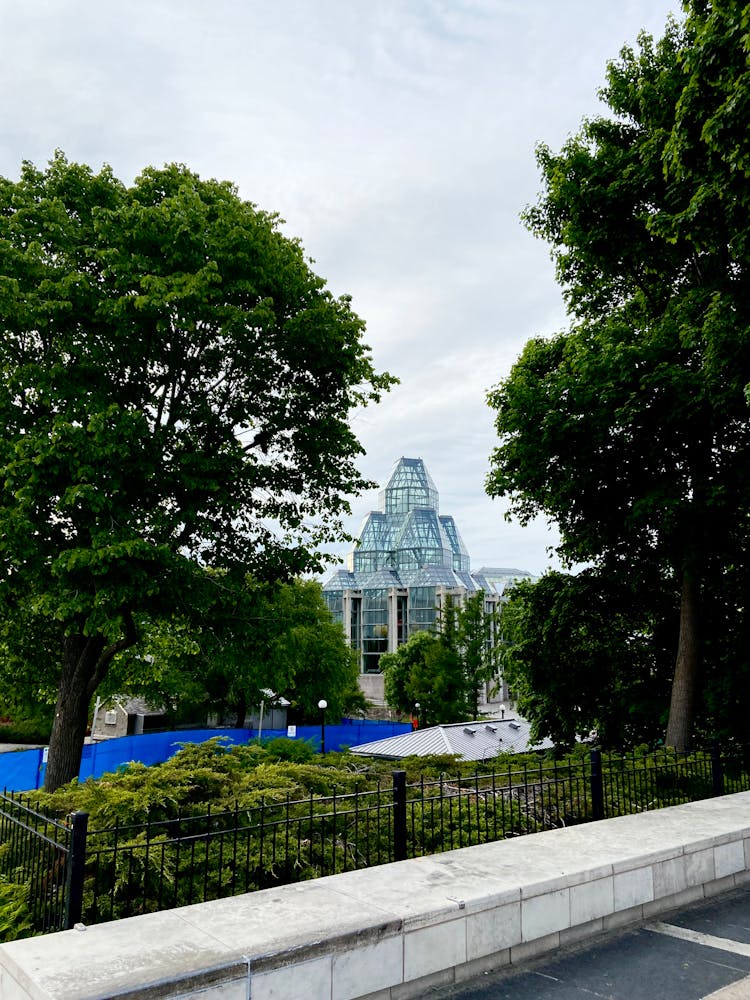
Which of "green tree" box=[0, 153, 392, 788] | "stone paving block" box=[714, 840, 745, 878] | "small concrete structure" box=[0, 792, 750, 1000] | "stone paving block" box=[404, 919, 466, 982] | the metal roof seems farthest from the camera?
the metal roof

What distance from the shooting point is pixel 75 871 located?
565 centimetres

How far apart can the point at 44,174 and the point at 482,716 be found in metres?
50.4

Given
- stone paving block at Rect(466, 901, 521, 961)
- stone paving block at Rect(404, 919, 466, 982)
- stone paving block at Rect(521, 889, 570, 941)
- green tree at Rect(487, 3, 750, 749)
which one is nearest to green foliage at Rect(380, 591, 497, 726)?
green tree at Rect(487, 3, 750, 749)

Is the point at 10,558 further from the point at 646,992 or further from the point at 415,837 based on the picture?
the point at 646,992

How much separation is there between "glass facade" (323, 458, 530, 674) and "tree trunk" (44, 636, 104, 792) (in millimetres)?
55212

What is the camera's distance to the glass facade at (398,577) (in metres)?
80.2

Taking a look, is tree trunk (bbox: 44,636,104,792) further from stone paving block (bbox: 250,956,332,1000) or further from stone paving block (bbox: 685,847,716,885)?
stone paving block (bbox: 685,847,716,885)

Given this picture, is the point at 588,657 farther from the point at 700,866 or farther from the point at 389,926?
the point at 389,926

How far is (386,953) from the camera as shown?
17.1 feet

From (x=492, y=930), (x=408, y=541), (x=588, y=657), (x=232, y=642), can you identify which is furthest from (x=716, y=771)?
(x=408, y=541)

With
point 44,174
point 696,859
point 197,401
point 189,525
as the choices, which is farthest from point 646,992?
point 44,174

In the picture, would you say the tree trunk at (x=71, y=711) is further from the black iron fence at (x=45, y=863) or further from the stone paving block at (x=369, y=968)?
the stone paving block at (x=369, y=968)

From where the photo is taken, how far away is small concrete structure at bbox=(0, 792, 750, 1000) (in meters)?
4.55

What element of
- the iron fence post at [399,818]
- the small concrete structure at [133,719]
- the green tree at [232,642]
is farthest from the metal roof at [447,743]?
the small concrete structure at [133,719]
